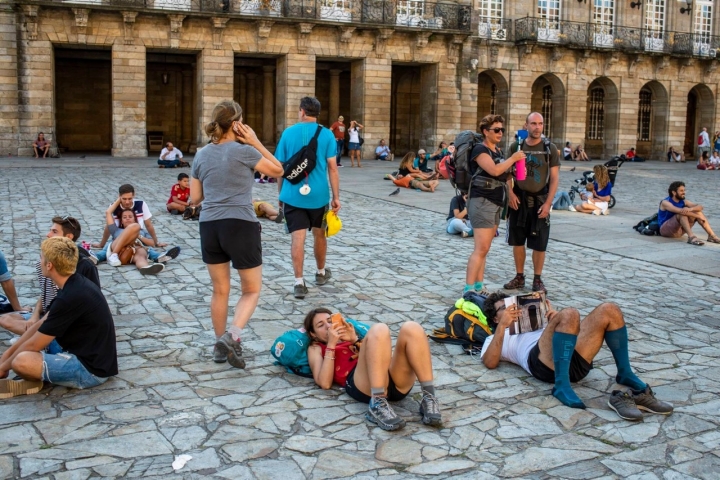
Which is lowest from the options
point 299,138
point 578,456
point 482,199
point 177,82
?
point 578,456

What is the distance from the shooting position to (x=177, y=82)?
116 feet

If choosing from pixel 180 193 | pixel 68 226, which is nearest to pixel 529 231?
pixel 68 226

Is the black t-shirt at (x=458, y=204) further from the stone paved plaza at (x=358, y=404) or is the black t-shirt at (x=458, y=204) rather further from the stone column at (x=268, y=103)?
the stone column at (x=268, y=103)

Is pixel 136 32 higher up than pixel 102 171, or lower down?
higher up

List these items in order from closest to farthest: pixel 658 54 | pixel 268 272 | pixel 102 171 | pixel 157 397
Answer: pixel 157 397
pixel 268 272
pixel 102 171
pixel 658 54

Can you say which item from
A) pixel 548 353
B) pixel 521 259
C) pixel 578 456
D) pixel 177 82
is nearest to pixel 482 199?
pixel 521 259

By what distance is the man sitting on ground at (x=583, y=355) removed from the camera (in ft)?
16.6

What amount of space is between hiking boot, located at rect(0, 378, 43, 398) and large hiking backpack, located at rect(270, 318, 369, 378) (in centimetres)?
156

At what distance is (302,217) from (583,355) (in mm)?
3549

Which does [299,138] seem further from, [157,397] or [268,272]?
[157,397]

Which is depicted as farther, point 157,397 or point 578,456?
point 157,397

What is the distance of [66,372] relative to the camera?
16.9ft

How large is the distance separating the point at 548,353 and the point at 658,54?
36.8m

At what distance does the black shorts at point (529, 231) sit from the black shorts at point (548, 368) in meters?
3.01
